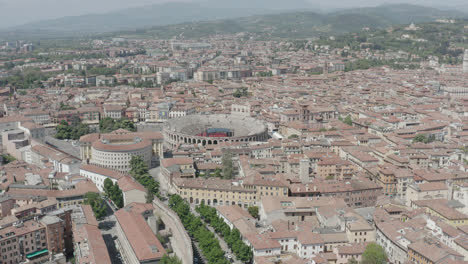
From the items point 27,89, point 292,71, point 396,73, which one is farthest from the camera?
point 292,71

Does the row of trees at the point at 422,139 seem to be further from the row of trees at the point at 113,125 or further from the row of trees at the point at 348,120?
the row of trees at the point at 113,125

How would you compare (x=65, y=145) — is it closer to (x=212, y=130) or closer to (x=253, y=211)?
(x=212, y=130)

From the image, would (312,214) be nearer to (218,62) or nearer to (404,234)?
(404,234)

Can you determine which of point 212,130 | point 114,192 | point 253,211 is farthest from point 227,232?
point 212,130

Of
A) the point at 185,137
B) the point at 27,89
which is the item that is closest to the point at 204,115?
the point at 185,137

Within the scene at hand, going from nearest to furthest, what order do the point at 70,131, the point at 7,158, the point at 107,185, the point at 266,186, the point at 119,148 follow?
1. the point at 266,186
2. the point at 107,185
3. the point at 119,148
4. the point at 7,158
5. the point at 70,131

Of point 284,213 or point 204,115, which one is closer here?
point 284,213
